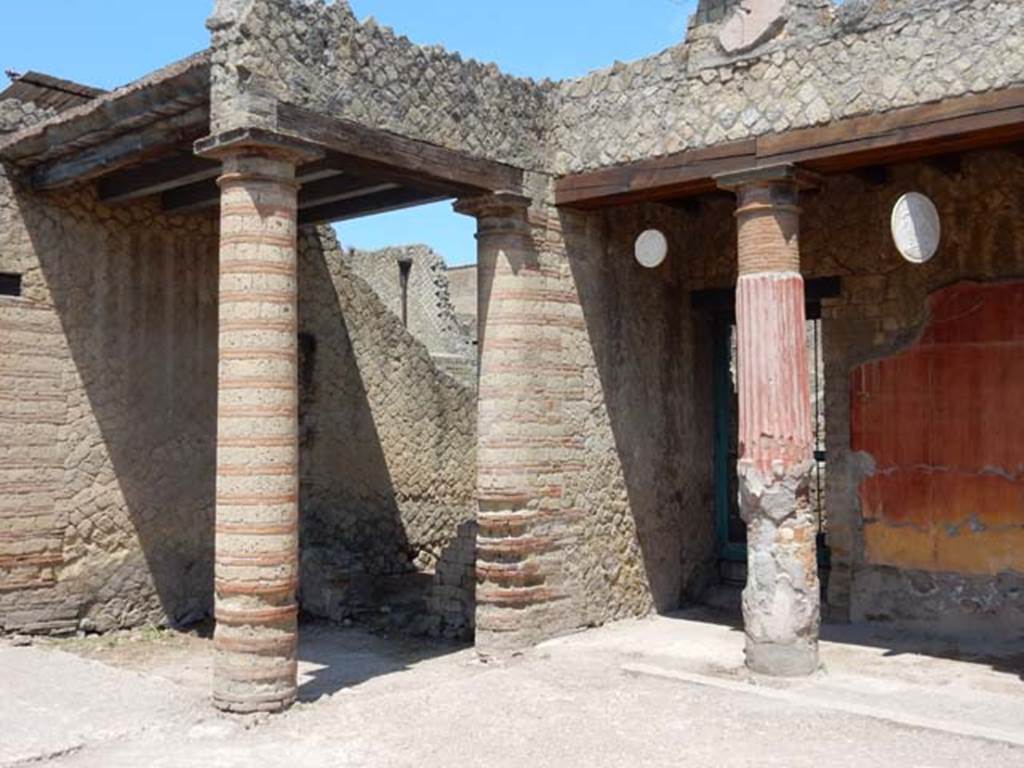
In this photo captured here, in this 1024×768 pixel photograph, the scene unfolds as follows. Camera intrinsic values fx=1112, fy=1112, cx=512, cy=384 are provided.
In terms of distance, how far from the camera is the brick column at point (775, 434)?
22.9 ft

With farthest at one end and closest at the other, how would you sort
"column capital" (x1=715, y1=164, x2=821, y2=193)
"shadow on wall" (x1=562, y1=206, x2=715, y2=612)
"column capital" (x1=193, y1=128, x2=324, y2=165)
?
"shadow on wall" (x1=562, y1=206, x2=715, y2=612) → "column capital" (x1=715, y1=164, x2=821, y2=193) → "column capital" (x1=193, y1=128, x2=324, y2=165)

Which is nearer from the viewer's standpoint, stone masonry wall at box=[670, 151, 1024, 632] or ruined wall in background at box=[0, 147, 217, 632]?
stone masonry wall at box=[670, 151, 1024, 632]

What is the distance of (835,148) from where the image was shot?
691 cm

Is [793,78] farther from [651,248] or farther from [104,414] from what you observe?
[104,414]

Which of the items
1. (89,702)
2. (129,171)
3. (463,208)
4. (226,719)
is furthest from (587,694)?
(129,171)

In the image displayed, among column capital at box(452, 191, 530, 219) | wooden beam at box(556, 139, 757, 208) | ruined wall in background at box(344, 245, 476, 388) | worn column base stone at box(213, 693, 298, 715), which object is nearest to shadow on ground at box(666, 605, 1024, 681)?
wooden beam at box(556, 139, 757, 208)

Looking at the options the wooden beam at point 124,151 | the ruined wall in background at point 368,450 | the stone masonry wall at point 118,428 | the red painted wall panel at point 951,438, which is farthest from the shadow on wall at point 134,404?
the red painted wall panel at point 951,438

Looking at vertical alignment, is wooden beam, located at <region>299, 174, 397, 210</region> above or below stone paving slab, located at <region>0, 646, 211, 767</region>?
above

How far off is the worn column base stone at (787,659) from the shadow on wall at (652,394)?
6.65 feet

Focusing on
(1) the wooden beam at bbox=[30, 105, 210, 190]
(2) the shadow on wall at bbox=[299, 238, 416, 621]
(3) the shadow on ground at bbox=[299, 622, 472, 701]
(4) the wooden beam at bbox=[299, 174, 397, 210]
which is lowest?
(3) the shadow on ground at bbox=[299, 622, 472, 701]

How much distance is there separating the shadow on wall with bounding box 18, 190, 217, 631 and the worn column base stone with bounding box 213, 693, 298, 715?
3.08 metres

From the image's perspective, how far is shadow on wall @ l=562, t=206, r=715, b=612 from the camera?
8.74 meters

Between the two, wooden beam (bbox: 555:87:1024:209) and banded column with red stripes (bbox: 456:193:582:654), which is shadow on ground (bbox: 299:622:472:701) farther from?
wooden beam (bbox: 555:87:1024:209)

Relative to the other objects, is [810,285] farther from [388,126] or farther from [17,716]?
[17,716]
